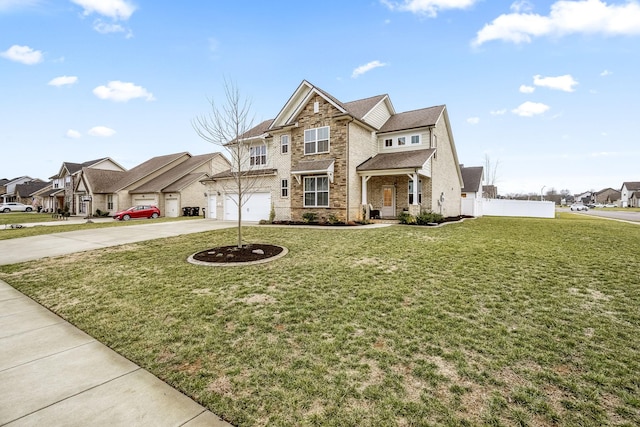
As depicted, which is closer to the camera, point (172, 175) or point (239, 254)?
point (239, 254)

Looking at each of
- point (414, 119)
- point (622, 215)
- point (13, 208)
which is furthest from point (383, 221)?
point (13, 208)

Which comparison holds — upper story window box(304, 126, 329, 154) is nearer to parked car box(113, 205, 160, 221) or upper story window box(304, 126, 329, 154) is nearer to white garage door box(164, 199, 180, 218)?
white garage door box(164, 199, 180, 218)

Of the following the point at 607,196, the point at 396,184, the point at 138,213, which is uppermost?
the point at 607,196

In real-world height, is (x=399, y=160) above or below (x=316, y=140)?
below

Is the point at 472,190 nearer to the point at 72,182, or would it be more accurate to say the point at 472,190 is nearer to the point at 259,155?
the point at 259,155

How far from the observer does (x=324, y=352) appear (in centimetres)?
356

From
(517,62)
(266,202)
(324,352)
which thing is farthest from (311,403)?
(517,62)

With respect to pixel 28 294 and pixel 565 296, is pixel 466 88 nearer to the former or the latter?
pixel 565 296

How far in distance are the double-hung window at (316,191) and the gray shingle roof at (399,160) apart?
2.44 meters

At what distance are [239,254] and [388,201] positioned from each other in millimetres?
13937


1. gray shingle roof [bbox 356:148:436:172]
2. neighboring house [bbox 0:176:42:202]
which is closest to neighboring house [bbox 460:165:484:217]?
gray shingle roof [bbox 356:148:436:172]

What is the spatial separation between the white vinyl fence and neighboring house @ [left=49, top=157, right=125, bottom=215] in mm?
51989

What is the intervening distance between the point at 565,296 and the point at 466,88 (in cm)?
2014

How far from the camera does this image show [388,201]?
20.3 meters
